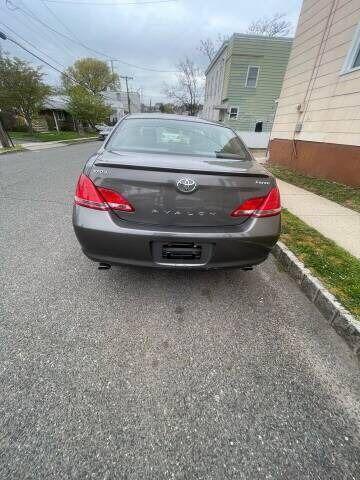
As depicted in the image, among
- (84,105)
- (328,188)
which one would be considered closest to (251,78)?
(328,188)

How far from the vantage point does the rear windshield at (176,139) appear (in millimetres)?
2449

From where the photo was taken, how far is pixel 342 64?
6.13 metres

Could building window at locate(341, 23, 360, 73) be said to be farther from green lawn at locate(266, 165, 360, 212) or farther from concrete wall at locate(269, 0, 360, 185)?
green lawn at locate(266, 165, 360, 212)

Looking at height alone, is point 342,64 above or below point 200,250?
above

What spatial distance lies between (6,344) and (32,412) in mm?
663

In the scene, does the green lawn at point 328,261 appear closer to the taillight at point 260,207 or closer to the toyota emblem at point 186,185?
the taillight at point 260,207

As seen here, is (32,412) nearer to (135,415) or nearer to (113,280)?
(135,415)

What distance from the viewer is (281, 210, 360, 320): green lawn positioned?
2.32 meters

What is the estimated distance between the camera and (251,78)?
18969mm

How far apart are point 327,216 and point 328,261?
187 centimetres

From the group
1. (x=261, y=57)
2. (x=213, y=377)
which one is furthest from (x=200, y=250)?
(x=261, y=57)

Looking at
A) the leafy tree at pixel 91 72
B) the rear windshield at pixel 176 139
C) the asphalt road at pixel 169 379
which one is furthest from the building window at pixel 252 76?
the leafy tree at pixel 91 72

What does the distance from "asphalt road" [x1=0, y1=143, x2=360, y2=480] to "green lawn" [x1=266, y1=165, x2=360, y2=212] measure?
11.1 feet

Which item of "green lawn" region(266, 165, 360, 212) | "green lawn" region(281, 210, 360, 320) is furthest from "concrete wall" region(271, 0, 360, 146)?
"green lawn" region(281, 210, 360, 320)
